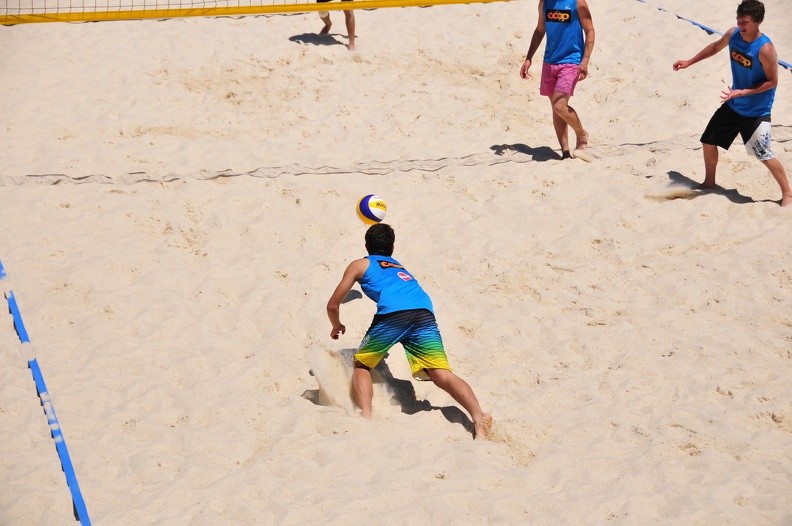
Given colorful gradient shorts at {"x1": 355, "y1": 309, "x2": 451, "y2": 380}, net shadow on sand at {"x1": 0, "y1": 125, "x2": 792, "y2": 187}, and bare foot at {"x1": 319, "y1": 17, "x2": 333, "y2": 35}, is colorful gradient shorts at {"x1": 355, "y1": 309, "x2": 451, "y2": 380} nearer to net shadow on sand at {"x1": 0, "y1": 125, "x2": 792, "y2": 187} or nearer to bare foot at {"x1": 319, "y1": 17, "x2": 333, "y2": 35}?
net shadow on sand at {"x1": 0, "y1": 125, "x2": 792, "y2": 187}

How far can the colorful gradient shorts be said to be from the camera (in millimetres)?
4238

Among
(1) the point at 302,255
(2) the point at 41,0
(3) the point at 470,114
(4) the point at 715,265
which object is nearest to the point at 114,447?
(1) the point at 302,255

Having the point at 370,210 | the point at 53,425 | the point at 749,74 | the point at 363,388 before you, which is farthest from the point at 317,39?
the point at 53,425

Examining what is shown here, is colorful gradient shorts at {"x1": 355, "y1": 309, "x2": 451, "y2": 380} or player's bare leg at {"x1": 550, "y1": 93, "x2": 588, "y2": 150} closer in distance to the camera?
colorful gradient shorts at {"x1": 355, "y1": 309, "x2": 451, "y2": 380}

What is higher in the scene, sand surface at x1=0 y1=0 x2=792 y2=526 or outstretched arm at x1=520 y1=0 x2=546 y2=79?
outstretched arm at x1=520 y1=0 x2=546 y2=79

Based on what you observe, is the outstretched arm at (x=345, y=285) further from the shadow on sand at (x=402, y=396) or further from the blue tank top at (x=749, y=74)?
the blue tank top at (x=749, y=74)

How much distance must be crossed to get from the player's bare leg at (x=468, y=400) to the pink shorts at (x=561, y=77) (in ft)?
10.9

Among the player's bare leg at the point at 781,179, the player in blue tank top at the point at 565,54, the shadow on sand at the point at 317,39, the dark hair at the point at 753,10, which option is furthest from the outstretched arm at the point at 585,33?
the shadow on sand at the point at 317,39

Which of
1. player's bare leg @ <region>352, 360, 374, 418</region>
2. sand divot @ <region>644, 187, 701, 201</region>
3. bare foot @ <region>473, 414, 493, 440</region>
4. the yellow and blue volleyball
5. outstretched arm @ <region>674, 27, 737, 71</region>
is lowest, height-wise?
bare foot @ <region>473, 414, 493, 440</region>

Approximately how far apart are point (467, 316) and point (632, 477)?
5.80 ft

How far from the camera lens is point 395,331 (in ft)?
14.0

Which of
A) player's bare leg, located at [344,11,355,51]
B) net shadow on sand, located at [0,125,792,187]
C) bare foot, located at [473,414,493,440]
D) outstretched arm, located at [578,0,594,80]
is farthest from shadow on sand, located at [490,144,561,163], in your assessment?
bare foot, located at [473,414,493,440]

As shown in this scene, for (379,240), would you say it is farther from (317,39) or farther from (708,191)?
(317,39)

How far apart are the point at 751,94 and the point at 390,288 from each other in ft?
9.95
